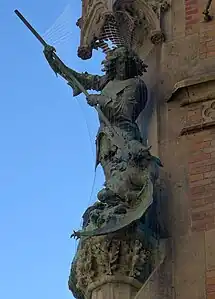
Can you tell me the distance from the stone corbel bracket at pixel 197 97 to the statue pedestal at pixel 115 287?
1925 millimetres

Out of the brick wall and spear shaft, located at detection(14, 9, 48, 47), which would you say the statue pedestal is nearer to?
the brick wall

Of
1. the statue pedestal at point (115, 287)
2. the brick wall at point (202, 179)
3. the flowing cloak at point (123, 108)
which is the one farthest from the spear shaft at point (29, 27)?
the statue pedestal at point (115, 287)

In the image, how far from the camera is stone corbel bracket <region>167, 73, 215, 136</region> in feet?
37.1

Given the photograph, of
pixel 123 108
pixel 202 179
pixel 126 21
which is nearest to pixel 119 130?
pixel 123 108

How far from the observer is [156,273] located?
1045 centimetres

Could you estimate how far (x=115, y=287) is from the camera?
10227 mm

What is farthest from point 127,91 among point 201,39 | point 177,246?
point 177,246

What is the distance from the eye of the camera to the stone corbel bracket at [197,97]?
11305 millimetres

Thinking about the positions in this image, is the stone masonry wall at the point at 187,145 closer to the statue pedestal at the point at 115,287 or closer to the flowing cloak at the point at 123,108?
the statue pedestal at the point at 115,287

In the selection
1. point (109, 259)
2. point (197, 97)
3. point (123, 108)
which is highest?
point (197, 97)

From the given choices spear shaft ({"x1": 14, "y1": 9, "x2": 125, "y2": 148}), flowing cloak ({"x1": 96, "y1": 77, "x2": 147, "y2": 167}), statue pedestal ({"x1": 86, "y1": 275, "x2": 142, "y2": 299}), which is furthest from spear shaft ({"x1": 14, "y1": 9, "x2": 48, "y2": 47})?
statue pedestal ({"x1": 86, "y1": 275, "x2": 142, "y2": 299})

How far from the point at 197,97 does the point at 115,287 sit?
2455mm

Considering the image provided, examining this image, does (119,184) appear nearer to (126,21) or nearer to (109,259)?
(109,259)

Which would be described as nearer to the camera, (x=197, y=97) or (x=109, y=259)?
(x=109, y=259)
